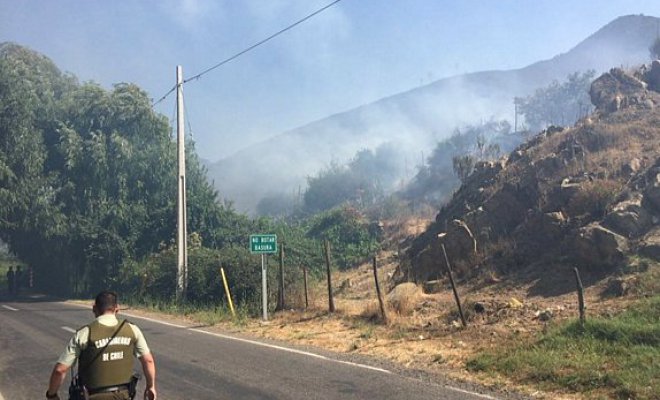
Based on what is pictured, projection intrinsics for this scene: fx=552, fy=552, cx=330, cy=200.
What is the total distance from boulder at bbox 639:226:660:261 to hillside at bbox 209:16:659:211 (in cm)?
7154

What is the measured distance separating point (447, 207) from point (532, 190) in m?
4.73

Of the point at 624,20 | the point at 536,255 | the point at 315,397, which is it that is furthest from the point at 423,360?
the point at 624,20

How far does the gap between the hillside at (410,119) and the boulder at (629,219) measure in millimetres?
70365

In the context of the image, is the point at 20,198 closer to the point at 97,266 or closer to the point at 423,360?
the point at 97,266

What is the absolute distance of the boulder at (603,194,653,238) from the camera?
15.0 meters

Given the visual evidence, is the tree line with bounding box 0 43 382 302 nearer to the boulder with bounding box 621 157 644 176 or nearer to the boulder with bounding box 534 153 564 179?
the boulder with bounding box 534 153 564 179

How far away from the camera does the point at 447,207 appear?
2425 centimetres

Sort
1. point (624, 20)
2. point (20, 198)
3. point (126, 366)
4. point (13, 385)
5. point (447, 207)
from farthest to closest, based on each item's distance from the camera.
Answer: point (624, 20) → point (20, 198) → point (447, 207) → point (13, 385) → point (126, 366)

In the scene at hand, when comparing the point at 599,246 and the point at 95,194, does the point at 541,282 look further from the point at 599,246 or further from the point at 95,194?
the point at 95,194

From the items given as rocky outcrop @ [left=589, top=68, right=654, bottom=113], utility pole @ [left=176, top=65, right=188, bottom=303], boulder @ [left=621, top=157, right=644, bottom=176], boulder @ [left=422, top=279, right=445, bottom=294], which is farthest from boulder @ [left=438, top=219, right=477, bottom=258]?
rocky outcrop @ [left=589, top=68, right=654, bottom=113]

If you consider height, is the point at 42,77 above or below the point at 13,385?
above

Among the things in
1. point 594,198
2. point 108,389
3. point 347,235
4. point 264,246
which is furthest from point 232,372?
point 347,235

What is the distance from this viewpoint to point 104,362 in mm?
4035

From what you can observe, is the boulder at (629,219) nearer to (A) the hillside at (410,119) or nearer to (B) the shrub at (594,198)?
(B) the shrub at (594,198)
